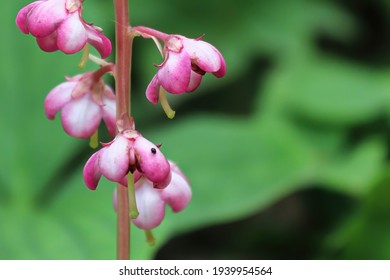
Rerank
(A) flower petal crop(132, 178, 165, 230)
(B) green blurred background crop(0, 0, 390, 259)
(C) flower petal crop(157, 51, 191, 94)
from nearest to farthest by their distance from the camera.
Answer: (C) flower petal crop(157, 51, 191, 94) → (A) flower petal crop(132, 178, 165, 230) → (B) green blurred background crop(0, 0, 390, 259)

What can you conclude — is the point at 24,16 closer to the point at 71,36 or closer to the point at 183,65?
the point at 71,36

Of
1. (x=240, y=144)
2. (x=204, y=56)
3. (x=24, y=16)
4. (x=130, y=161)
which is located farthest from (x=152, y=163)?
(x=240, y=144)

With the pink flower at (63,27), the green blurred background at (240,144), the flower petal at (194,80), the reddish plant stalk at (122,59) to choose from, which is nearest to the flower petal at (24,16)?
the pink flower at (63,27)

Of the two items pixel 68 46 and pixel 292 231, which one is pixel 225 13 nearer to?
pixel 292 231

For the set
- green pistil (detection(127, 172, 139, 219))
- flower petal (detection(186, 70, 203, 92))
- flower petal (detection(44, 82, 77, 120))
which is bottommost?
green pistil (detection(127, 172, 139, 219))

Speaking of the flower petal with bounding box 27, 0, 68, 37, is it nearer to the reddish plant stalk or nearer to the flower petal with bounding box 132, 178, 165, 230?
the reddish plant stalk

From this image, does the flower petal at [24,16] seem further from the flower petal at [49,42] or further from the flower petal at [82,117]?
the flower petal at [82,117]

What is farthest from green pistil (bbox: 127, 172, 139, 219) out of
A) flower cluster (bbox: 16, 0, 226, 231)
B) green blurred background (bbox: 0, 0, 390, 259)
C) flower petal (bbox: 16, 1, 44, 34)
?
green blurred background (bbox: 0, 0, 390, 259)
